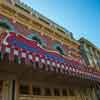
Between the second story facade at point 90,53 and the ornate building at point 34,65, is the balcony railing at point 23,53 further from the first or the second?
the second story facade at point 90,53

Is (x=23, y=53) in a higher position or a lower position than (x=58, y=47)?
lower

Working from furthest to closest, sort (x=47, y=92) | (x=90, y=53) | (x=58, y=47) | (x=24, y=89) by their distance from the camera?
(x=90, y=53) < (x=58, y=47) < (x=47, y=92) < (x=24, y=89)

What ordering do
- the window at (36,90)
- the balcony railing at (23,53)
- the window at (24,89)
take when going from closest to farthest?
the balcony railing at (23,53)
the window at (24,89)
the window at (36,90)

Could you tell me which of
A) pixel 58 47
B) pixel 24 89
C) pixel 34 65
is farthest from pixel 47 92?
Answer: pixel 58 47

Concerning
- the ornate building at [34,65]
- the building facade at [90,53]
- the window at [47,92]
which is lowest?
the window at [47,92]

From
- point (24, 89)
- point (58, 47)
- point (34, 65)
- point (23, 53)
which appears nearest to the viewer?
point (23, 53)

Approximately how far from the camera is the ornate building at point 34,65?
201 inches

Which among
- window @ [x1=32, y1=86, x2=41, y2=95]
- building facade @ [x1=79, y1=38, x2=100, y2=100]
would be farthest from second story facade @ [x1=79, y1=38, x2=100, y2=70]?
window @ [x1=32, y1=86, x2=41, y2=95]

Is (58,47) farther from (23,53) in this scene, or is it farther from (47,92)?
(23,53)

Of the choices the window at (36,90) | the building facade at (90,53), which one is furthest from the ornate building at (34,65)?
the building facade at (90,53)

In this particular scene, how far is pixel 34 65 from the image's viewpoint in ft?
17.4

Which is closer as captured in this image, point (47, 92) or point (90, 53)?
point (47, 92)

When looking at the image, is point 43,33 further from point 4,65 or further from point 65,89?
point 4,65

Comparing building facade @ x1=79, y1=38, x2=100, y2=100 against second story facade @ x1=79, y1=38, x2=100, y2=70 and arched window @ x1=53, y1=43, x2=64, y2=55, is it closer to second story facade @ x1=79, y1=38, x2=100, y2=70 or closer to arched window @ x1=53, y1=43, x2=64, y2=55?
second story facade @ x1=79, y1=38, x2=100, y2=70
